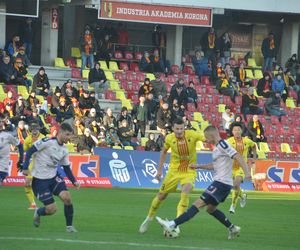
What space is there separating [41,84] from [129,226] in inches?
717

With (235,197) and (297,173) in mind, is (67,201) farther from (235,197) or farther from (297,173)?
(297,173)

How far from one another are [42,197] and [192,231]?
2918mm

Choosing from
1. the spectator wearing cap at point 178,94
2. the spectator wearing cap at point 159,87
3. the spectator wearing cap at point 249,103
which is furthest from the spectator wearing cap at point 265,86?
the spectator wearing cap at point 178,94

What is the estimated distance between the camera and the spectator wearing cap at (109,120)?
114 ft

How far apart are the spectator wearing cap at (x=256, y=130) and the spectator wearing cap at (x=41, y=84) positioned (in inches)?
292

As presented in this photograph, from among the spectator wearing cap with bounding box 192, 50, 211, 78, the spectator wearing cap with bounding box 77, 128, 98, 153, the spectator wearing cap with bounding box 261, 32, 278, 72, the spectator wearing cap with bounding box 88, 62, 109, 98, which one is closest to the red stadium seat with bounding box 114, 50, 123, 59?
the spectator wearing cap with bounding box 192, 50, 211, 78

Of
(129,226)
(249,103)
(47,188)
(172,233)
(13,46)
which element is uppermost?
(13,46)

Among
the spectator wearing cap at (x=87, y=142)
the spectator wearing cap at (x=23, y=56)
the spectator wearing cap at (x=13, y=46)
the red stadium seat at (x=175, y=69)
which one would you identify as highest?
the spectator wearing cap at (x=13, y=46)

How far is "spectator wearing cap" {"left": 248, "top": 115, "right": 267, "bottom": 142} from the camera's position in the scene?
124ft

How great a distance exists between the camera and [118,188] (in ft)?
103

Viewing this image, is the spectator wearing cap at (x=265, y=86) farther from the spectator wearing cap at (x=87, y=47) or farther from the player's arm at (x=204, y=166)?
the player's arm at (x=204, y=166)

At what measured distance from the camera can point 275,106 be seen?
42594 millimetres

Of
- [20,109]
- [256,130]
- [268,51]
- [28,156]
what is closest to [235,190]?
[28,156]

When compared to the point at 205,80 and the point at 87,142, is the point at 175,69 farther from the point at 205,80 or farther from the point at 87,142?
the point at 87,142
